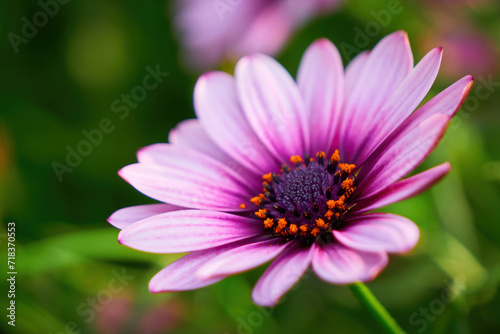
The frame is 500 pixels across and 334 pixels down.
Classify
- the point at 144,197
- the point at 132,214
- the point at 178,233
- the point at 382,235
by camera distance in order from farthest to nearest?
the point at 144,197
the point at 132,214
the point at 178,233
the point at 382,235

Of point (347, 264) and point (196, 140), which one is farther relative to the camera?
point (196, 140)

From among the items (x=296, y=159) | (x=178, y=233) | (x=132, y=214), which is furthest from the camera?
(x=296, y=159)

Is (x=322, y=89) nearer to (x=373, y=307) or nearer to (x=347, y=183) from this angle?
(x=347, y=183)

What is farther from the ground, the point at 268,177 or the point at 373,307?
the point at 268,177

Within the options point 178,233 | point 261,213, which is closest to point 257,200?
point 261,213

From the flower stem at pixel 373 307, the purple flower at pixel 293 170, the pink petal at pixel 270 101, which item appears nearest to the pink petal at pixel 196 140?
the purple flower at pixel 293 170

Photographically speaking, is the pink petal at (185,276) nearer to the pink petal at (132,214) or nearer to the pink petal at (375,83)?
the pink petal at (132,214)
